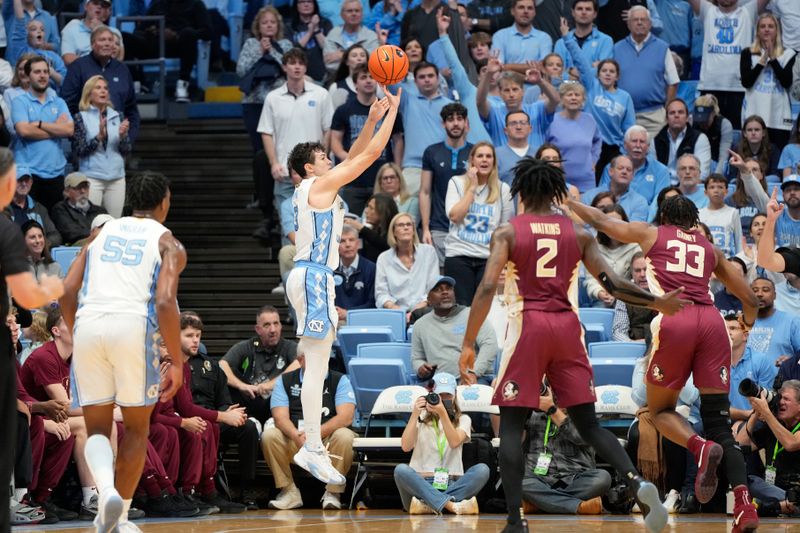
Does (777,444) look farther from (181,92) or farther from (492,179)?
(181,92)

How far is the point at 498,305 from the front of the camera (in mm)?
13258

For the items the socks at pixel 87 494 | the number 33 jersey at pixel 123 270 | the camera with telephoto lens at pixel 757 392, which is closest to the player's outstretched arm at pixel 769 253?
the camera with telephoto lens at pixel 757 392

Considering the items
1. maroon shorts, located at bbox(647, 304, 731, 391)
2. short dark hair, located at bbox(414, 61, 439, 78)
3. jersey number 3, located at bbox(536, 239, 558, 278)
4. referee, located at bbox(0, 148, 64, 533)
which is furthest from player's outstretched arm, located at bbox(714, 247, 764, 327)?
short dark hair, located at bbox(414, 61, 439, 78)

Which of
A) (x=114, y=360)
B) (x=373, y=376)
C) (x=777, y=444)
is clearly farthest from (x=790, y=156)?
(x=114, y=360)

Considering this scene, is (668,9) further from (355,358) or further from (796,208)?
(355,358)

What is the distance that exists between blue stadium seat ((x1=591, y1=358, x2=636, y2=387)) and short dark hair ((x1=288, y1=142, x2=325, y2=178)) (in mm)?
3573

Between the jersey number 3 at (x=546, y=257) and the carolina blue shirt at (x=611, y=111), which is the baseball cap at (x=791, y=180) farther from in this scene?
the jersey number 3 at (x=546, y=257)

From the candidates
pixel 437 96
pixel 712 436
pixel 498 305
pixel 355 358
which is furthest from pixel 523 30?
pixel 712 436

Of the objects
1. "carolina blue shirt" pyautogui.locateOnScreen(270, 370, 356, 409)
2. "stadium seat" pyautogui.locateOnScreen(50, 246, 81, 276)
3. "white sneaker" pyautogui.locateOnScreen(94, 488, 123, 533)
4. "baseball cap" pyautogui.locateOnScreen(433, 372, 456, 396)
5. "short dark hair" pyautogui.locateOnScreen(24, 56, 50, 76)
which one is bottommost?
"carolina blue shirt" pyautogui.locateOnScreen(270, 370, 356, 409)

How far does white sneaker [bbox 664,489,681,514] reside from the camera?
11367mm

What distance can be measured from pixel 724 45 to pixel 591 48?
1.73 meters

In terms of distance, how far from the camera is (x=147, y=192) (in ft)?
26.8

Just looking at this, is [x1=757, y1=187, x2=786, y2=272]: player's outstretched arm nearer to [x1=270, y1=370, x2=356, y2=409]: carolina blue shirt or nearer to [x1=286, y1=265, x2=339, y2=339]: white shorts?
[x1=286, y1=265, x2=339, y2=339]: white shorts

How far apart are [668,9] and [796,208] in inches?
200
